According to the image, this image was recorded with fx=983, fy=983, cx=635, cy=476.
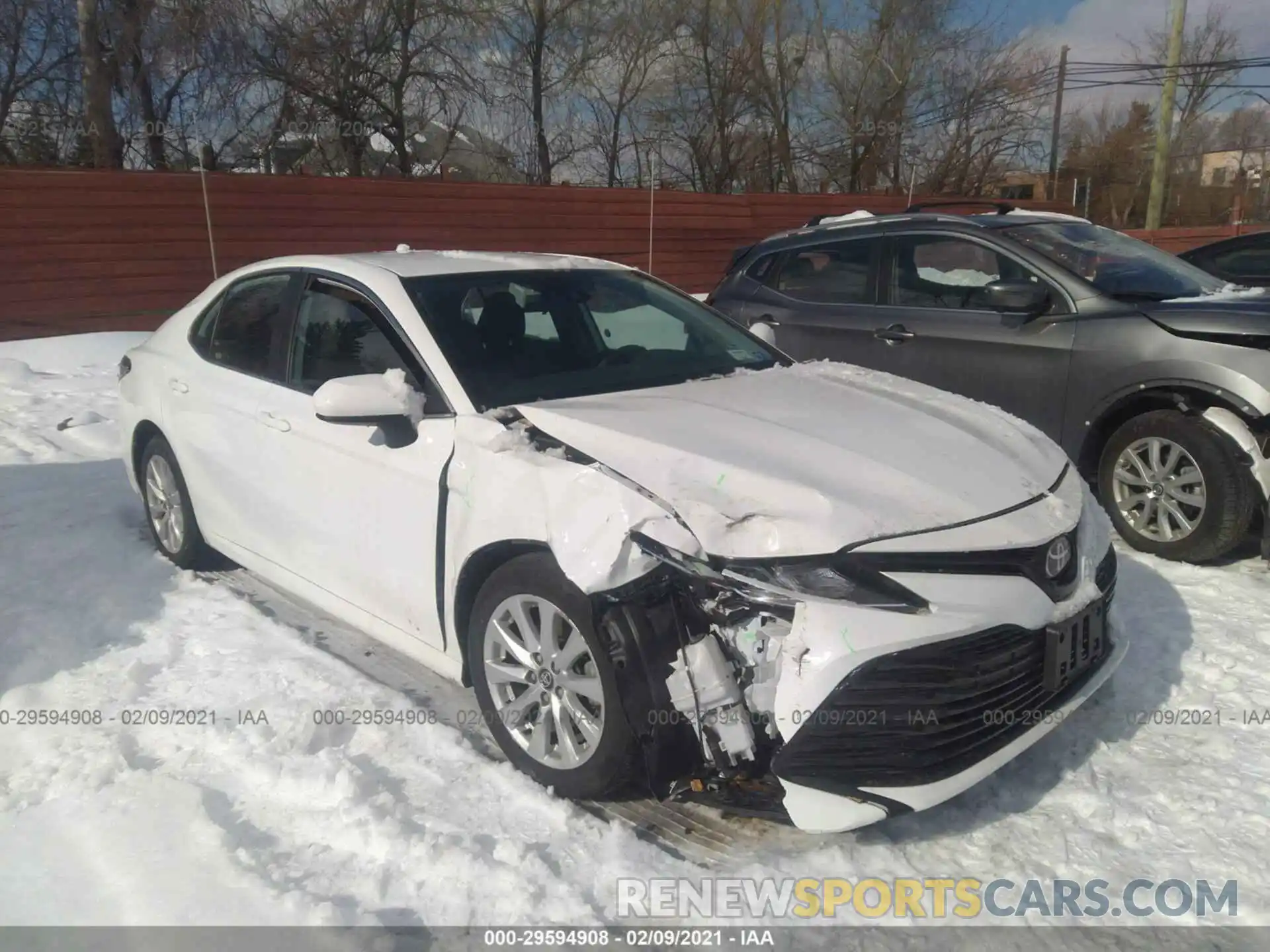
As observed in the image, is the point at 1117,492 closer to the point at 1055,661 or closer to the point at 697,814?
the point at 1055,661

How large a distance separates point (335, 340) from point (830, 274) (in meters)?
3.49

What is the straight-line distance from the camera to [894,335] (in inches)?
225

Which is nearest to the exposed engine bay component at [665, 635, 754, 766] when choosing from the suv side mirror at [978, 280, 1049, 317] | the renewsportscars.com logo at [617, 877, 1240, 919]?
the renewsportscars.com logo at [617, 877, 1240, 919]

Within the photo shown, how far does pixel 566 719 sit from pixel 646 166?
937 inches

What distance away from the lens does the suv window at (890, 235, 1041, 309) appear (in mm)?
5418

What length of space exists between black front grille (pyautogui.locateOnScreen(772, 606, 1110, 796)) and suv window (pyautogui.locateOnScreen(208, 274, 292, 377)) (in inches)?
108

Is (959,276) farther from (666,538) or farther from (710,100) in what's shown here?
(710,100)

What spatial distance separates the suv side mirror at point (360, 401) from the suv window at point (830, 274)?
3.63m

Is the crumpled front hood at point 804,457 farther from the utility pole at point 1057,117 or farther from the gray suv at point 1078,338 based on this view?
the utility pole at point 1057,117

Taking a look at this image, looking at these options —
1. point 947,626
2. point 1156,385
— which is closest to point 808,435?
point 947,626

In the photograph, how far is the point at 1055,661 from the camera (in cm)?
267

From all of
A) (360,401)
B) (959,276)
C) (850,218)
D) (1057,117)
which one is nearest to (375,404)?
(360,401)

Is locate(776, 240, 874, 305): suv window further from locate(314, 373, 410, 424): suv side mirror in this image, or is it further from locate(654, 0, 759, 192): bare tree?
locate(654, 0, 759, 192): bare tree

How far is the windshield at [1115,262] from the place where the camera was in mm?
5137
